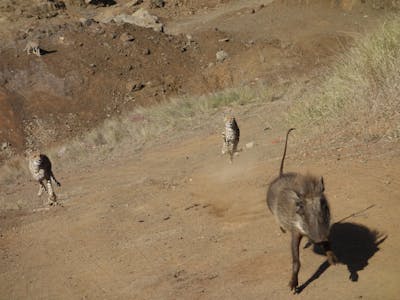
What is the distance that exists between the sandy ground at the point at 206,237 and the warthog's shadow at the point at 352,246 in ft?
0.04

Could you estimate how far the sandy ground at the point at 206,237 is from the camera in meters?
6.26

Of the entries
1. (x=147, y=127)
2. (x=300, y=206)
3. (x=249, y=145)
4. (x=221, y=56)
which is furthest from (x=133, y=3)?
(x=300, y=206)

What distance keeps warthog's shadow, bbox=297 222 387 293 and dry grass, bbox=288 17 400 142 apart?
2.88 meters

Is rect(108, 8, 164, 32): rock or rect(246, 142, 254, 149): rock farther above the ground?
rect(108, 8, 164, 32): rock

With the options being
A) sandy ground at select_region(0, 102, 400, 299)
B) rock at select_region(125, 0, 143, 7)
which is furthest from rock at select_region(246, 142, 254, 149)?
rock at select_region(125, 0, 143, 7)

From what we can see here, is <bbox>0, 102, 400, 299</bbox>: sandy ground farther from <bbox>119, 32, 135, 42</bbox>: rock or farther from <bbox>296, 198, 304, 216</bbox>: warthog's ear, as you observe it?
<bbox>119, 32, 135, 42</bbox>: rock

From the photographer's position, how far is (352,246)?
6531mm

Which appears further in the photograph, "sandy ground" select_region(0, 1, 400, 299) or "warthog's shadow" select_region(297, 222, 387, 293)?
"sandy ground" select_region(0, 1, 400, 299)

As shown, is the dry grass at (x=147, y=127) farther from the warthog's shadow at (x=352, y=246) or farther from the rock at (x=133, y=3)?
the rock at (x=133, y=3)

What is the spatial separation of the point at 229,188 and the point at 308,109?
342 cm

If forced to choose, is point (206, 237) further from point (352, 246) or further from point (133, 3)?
point (133, 3)

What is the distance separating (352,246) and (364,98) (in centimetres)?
479

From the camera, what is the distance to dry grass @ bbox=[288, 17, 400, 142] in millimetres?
9852

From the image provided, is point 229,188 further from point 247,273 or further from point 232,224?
point 247,273
